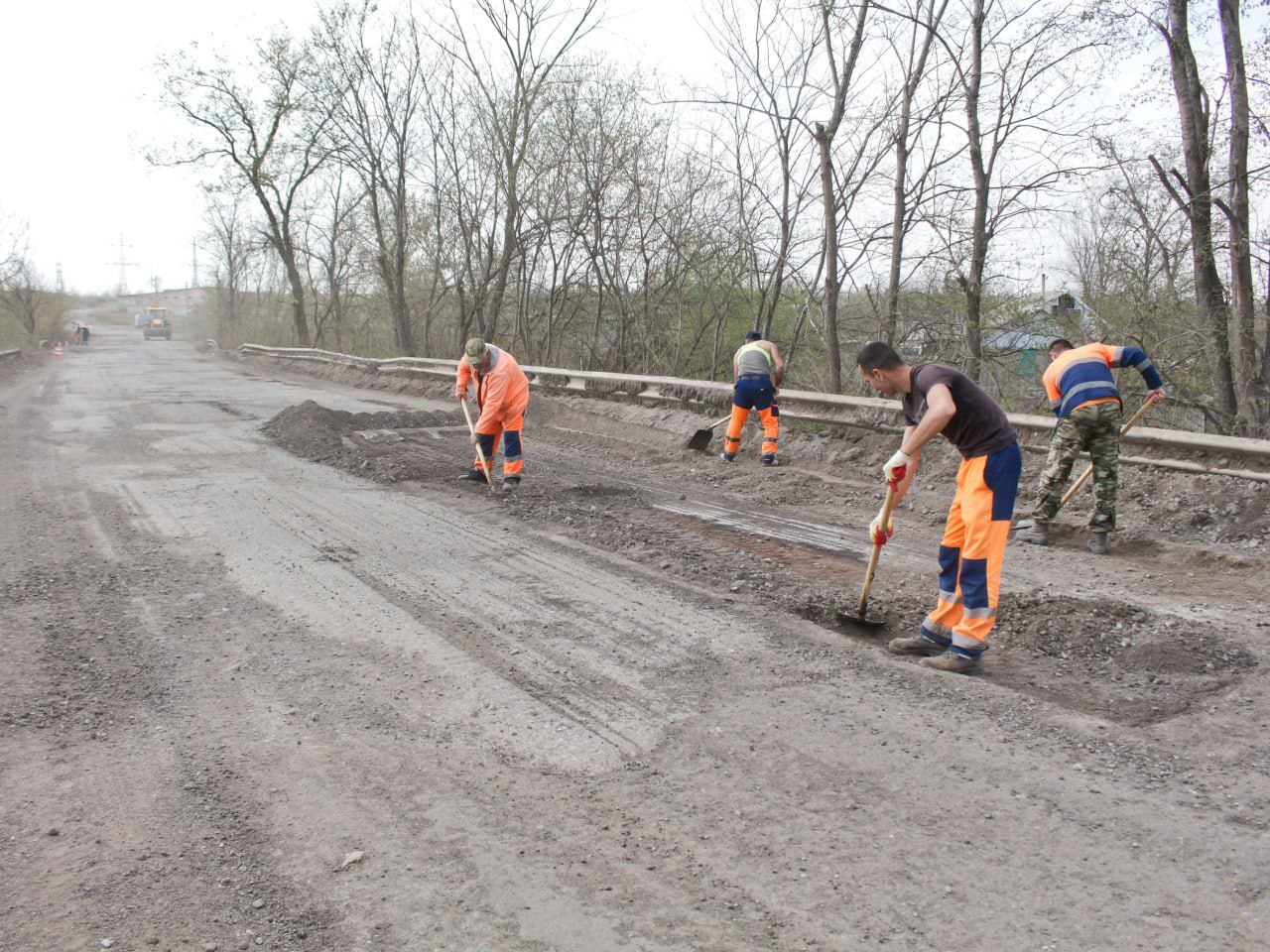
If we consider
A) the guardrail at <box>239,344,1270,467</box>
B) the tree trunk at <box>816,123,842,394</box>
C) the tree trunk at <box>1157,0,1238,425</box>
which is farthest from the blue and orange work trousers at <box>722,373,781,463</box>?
the tree trunk at <box>1157,0,1238,425</box>

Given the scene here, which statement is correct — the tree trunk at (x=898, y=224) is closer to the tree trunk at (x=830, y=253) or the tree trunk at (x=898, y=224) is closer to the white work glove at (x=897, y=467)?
the tree trunk at (x=830, y=253)

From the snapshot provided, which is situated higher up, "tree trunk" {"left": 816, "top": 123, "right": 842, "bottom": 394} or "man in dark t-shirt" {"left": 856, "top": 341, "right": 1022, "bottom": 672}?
"tree trunk" {"left": 816, "top": 123, "right": 842, "bottom": 394}

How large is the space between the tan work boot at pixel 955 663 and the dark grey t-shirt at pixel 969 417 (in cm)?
106

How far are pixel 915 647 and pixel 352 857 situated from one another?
310 cm

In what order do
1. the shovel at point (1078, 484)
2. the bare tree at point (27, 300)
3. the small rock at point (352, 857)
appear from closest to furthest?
1. the small rock at point (352, 857)
2. the shovel at point (1078, 484)
3. the bare tree at point (27, 300)

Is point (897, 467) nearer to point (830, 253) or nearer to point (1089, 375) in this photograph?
point (1089, 375)

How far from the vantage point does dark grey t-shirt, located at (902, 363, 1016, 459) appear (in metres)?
4.55

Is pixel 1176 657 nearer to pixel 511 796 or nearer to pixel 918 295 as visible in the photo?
pixel 511 796

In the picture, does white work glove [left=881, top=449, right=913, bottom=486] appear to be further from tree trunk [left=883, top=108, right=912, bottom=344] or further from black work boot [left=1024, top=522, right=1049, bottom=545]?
tree trunk [left=883, top=108, right=912, bottom=344]

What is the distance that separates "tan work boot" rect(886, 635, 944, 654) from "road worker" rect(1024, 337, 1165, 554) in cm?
281

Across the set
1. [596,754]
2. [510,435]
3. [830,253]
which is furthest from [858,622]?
[830,253]

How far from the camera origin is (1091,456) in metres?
7.11

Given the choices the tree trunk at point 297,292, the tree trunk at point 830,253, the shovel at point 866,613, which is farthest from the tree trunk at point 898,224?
the tree trunk at point 297,292

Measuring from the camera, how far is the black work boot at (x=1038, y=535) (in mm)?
7012
